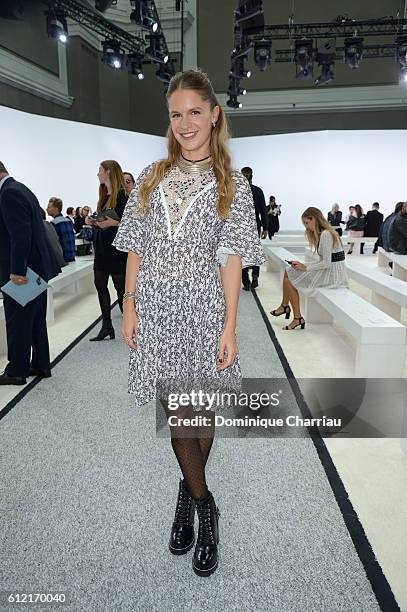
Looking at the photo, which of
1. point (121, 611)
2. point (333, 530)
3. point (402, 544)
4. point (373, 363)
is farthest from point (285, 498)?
point (373, 363)

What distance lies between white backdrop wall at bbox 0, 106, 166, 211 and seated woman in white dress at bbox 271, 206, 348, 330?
17.8ft

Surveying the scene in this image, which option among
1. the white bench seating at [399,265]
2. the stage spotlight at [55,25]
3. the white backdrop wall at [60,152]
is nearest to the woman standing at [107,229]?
the white bench seating at [399,265]

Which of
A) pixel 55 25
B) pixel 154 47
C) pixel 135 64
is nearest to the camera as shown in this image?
pixel 55 25

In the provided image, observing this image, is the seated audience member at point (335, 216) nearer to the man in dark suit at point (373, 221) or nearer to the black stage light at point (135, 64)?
the man in dark suit at point (373, 221)

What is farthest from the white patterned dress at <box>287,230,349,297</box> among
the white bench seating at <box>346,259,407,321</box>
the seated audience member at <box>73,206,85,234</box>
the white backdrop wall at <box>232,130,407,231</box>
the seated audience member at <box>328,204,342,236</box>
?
the white backdrop wall at <box>232,130,407,231</box>

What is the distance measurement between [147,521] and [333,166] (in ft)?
41.3

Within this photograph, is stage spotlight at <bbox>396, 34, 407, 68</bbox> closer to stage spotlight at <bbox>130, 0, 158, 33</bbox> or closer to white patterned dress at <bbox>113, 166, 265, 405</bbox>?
stage spotlight at <bbox>130, 0, 158, 33</bbox>

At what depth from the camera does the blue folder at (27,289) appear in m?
2.93

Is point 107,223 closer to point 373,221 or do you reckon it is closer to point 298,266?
point 298,266

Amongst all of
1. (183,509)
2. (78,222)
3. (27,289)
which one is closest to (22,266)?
(27,289)

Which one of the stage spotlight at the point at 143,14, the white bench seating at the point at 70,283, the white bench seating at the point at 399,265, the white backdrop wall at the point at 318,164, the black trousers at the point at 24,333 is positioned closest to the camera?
the black trousers at the point at 24,333

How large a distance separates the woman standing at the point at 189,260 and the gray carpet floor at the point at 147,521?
0.16 m

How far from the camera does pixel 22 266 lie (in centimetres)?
294

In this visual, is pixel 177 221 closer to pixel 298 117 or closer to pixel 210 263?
pixel 210 263
